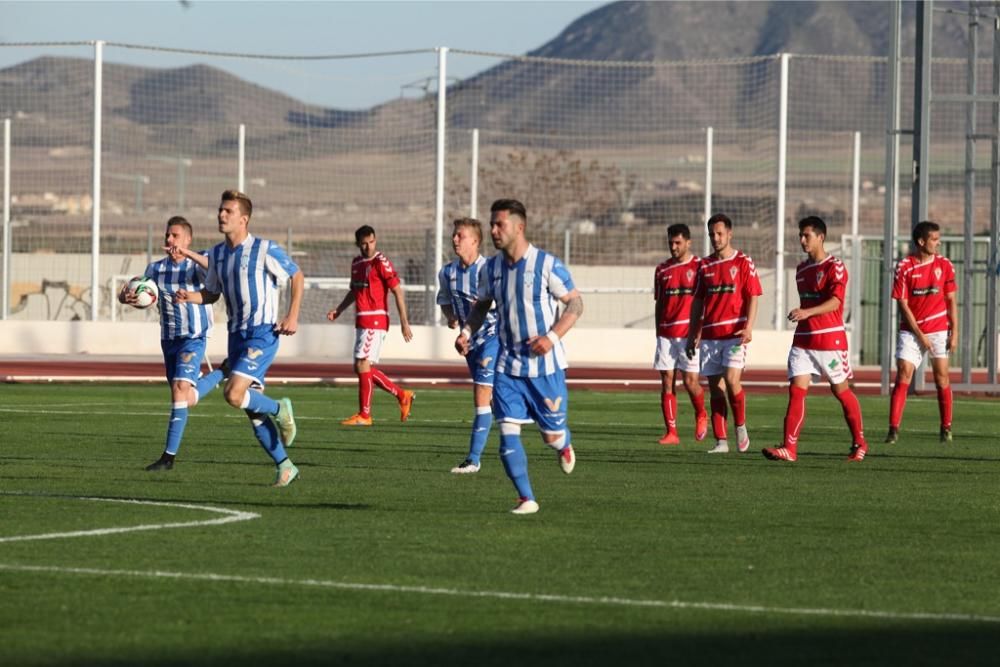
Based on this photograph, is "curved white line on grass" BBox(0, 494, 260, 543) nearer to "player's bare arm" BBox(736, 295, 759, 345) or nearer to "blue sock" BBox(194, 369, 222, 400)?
"blue sock" BBox(194, 369, 222, 400)

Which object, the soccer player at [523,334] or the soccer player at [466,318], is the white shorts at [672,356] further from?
the soccer player at [523,334]

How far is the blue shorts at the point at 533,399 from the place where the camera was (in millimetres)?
11289

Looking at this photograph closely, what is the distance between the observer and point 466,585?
8641 mm

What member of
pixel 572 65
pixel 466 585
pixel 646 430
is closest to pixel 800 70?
pixel 572 65

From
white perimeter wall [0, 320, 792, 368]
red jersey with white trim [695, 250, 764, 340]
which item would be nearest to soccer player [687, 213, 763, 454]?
red jersey with white trim [695, 250, 764, 340]

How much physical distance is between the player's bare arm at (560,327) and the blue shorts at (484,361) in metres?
4.07

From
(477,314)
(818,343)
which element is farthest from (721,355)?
(477,314)

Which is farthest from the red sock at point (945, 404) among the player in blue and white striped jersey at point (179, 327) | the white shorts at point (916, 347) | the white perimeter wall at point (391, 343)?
the white perimeter wall at point (391, 343)

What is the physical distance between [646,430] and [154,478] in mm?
7578

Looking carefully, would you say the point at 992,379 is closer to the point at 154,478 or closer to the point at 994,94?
the point at 994,94

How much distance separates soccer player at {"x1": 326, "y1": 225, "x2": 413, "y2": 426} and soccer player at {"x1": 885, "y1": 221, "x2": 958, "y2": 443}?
5086 mm

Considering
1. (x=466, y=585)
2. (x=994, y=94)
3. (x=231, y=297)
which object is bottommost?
(x=466, y=585)

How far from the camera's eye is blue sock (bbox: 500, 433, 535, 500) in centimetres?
1131

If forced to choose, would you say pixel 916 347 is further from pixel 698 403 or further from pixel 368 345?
pixel 368 345
